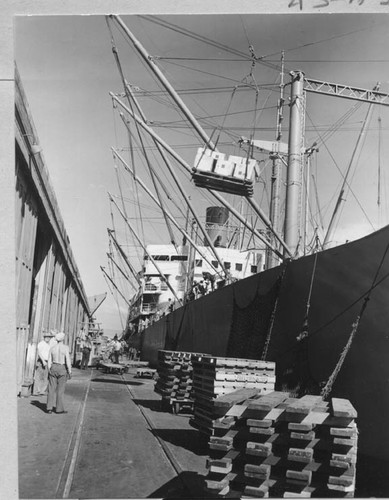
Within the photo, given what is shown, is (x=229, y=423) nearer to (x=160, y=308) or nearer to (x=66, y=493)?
(x=66, y=493)

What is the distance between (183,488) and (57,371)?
14.0 feet

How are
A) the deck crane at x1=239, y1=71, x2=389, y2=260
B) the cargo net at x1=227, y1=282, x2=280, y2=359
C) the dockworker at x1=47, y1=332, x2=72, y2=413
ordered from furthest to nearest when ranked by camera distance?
the deck crane at x1=239, y1=71, x2=389, y2=260 < the cargo net at x1=227, y1=282, x2=280, y2=359 < the dockworker at x1=47, y1=332, x2=72, y2=413

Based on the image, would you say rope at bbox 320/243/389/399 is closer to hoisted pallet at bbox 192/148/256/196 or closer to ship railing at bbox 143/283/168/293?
hoisted pallet at bbox 192/148/256/196

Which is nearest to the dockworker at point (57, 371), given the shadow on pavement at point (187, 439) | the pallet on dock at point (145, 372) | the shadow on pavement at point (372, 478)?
the shadow on pavement at point (187, 439)

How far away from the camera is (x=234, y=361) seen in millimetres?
7641

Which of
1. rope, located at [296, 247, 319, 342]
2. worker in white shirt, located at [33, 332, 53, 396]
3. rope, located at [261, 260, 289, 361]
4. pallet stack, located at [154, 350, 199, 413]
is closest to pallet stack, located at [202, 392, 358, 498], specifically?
rope, located at [296, 247, 319, 342]

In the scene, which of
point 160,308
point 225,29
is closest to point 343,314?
point 225,29

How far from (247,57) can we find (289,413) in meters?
7.48

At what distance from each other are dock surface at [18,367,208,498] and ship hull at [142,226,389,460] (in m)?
2.46

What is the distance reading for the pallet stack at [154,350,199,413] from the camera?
34.0 ft

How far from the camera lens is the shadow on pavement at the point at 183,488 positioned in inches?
204

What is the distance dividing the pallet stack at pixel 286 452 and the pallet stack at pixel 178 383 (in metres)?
5.39

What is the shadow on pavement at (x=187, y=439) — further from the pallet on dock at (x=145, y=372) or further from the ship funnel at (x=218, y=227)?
the ship funnel at (x=218, y=227)

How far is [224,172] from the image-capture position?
989cm
